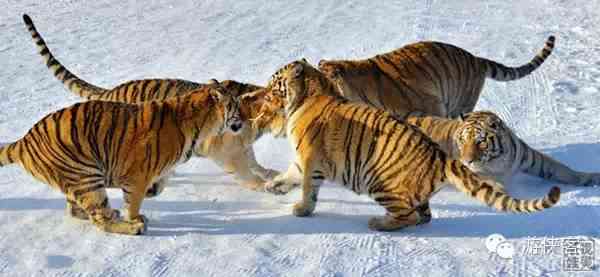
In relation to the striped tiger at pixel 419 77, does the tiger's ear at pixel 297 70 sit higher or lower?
higher

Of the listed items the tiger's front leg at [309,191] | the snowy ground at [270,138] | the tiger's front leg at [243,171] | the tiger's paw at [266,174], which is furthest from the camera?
the tiger's paw at [266,174]

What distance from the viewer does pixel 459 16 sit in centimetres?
1145

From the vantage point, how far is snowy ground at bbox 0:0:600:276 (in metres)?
4.71

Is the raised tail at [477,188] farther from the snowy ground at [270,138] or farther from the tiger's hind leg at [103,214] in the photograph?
the tiger's hind leg at [103,214]

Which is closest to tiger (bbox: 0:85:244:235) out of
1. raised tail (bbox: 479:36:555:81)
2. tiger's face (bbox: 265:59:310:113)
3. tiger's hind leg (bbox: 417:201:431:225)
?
tiger's face (bbox: 265:59:310:113)

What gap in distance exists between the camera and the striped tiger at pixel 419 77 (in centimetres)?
637

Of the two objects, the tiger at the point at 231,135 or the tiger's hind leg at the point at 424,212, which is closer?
the tiger's hind leg at the point at 424,212

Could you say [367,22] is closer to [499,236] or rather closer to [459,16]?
[459,16]

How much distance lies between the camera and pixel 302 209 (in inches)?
207

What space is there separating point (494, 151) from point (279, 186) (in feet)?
4.90

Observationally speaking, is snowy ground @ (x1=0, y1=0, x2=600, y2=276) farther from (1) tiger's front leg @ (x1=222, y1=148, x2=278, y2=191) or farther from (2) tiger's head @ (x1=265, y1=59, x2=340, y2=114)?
(2) tiger's head @ (x1=265, y1=59, x2=340, y2=114)

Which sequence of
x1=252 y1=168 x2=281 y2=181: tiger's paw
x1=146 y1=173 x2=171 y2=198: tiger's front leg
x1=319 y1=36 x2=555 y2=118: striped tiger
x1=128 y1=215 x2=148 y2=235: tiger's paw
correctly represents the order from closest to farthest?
x1=128 y1=215 x2=148 y2=235: tiger's paw < x1=146 y1=173 x2=171 y2=198: tiger's front leg < x1=252 y1=168 x2=281 y2=181: tiger's paw < x1=319 y1=36 x2=555 y2=118: striped tiger

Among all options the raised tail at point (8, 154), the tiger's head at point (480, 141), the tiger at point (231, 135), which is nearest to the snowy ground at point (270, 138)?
the tiger at point (231, 135)

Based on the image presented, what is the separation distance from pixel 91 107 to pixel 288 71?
4.42 ft
